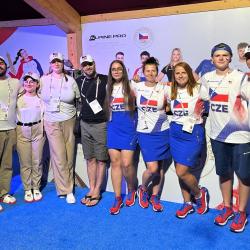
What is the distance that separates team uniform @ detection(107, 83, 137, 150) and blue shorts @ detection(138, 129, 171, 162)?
3.6 inches

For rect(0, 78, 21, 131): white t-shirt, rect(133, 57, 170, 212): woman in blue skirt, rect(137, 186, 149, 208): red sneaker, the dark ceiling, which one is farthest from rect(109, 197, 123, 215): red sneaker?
the dark ceiling

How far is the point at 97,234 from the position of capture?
270cm

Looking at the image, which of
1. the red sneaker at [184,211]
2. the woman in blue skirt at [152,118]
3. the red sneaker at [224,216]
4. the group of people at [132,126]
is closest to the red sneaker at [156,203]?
the group of people at [132,126]

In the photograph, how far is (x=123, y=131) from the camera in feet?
9.57

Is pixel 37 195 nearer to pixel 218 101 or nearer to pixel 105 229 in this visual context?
pixel 105 229

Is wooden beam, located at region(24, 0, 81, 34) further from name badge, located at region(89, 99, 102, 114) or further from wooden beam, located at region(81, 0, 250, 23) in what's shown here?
name badge, located at region(89, 99, 102, 114)

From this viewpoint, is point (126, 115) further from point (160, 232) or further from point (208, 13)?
point (208, 13)

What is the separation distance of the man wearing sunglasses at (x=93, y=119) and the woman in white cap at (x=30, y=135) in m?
0.48

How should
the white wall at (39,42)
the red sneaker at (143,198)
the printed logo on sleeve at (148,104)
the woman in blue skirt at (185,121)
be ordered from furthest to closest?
the white wall at (39,42) → the red sneaker at (143,198) → the printed logo on sleeve at (148,104) → the woman in blue skirt at (185,121)

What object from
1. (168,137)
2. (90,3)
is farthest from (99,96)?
(90,3)

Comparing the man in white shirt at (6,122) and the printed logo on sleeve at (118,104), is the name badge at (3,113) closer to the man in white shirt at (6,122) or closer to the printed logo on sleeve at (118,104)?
the man in white shirt at (6,122)

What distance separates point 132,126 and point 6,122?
4.02ft

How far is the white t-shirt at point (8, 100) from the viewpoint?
3121 millimetres

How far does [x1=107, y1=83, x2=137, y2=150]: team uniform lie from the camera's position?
290 cm
